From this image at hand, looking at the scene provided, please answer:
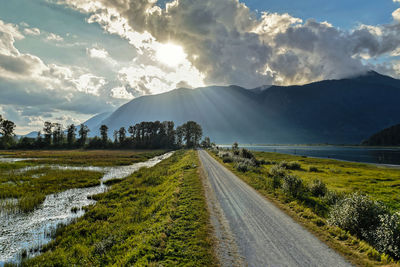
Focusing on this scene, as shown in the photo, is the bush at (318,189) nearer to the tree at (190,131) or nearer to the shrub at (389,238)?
the shrub at (389,238)

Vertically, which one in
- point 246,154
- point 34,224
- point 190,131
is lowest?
point 34,224

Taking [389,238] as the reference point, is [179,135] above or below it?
above

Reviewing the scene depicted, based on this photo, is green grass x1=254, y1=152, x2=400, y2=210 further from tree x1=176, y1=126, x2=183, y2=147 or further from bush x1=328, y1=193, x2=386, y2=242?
tree x1=176, y1=126, x2=183, y2=147

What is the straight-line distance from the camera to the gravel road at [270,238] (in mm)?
7191

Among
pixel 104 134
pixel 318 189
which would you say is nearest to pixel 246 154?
pixel 318 189

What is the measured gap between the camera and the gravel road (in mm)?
7191

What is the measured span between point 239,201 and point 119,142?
13443cm

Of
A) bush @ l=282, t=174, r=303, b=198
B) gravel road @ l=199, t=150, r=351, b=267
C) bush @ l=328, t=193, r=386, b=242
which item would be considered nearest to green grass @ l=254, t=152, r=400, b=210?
bush @ l=282, t=174, r=303, b=198

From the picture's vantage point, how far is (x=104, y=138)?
131125 mm

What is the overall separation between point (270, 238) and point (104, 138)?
144 meters

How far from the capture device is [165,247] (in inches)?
326

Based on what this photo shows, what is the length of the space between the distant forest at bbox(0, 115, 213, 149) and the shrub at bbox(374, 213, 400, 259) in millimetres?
131738

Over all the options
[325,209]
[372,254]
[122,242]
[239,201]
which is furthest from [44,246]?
[325,209]

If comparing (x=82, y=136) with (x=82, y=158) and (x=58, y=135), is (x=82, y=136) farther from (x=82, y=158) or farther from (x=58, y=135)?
(x=82, y=158)
